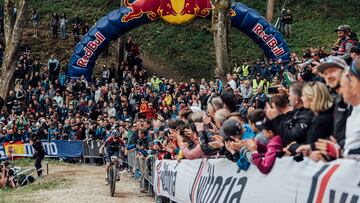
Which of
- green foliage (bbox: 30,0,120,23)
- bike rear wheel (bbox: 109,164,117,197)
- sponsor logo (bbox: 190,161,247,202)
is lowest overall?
bike rear wheel (bbox: 109,164,117,197)

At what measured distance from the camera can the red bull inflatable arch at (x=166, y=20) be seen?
32844 millimetres

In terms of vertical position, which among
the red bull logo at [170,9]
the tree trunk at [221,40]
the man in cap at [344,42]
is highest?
the red bull logo at [170,9]

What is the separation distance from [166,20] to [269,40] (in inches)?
186

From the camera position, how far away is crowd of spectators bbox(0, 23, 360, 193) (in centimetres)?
646

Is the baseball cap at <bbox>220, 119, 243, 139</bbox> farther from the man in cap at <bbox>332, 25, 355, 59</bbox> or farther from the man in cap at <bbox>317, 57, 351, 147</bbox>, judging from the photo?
the man in cap at <bbox>332, 25, 355, 59</bbox>

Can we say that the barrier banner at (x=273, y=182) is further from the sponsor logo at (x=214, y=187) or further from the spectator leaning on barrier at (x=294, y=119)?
the spectator leaning on barrier at (x=294, y=119)

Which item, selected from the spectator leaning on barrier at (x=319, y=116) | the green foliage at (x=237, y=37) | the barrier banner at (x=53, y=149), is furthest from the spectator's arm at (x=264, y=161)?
the green foliage at (x=237, y=37)

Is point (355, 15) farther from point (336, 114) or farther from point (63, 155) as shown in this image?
point (336, 114)

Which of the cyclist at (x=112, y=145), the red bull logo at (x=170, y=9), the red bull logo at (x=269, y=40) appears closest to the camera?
the cyclist at (x=112, y=145)

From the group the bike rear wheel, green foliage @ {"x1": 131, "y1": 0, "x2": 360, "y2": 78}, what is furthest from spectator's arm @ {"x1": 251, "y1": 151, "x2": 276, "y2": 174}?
green foliage @ {"x1": 131, "y1": 0, "x2": 360, "y2": 78}

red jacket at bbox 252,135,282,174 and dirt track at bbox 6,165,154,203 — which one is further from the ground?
red jacket at bbox 252,135,282,174

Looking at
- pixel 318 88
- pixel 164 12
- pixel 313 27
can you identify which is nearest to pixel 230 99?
pixel 318 88

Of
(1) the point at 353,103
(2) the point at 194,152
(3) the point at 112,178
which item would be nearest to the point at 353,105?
(1) the point at 353,103

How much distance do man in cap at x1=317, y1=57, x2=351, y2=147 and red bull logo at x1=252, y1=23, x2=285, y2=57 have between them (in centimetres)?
2541
